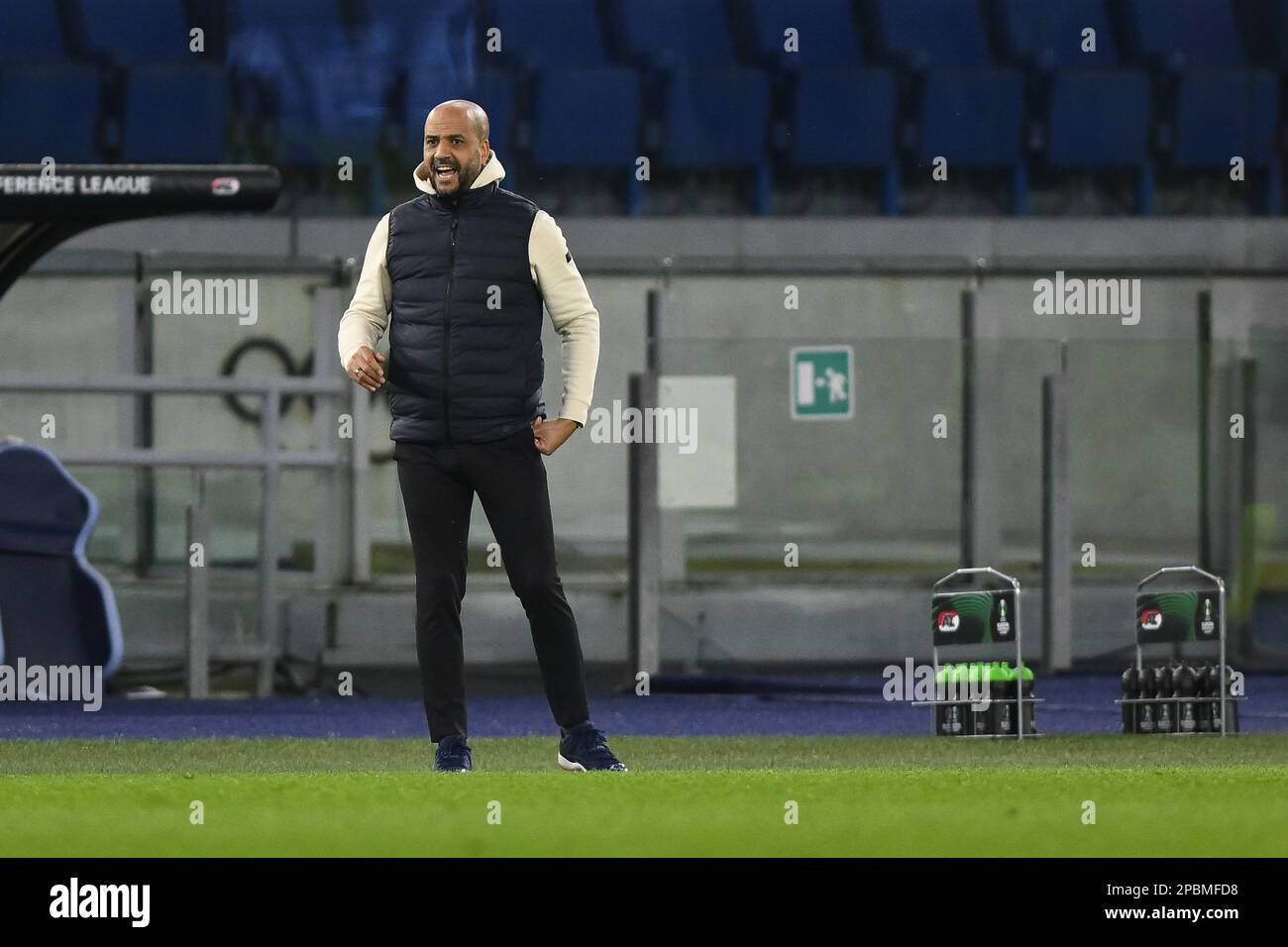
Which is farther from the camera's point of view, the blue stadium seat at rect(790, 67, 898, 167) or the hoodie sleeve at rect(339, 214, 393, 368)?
the blue stadium seat at rect(790, 67, 898, 167)

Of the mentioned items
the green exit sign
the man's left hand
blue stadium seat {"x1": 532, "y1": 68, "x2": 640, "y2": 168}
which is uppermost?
blue stadium seat {"x1": 532, "y1": 68, "x2": 640, "y2": 168}

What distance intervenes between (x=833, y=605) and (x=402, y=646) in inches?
80.9

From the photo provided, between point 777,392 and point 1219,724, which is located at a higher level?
point 777,392

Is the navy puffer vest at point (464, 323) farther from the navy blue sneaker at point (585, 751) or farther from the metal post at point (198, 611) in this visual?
the metal post at point (198, 611)

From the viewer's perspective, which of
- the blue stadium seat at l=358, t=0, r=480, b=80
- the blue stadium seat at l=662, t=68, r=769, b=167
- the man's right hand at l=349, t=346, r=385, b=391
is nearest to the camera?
the man's right hand at l=349, t=346, r=385, b=391

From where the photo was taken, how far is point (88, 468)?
430 inches

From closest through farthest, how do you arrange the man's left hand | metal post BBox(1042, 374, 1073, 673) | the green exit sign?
the man's left hand
metal post BBox(1042, 374, 1073, 673)
the green exit sign

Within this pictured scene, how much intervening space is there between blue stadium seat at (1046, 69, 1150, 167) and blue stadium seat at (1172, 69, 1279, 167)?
0.70 feet

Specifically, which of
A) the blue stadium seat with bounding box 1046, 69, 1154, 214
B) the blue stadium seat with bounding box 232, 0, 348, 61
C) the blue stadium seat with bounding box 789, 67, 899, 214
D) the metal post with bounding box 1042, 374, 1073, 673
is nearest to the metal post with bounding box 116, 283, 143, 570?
the blue stadium seat with bounding box 232, 0, 348, 61

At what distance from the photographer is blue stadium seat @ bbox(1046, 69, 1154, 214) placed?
12992mm

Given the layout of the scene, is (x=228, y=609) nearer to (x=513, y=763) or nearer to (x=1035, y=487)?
(x=1035, y=487)

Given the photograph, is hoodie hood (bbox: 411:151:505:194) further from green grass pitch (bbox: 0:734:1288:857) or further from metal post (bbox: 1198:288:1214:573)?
metal post (bbox: 1198:288:1214:573)

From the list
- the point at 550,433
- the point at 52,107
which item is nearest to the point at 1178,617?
the point at 550,433
